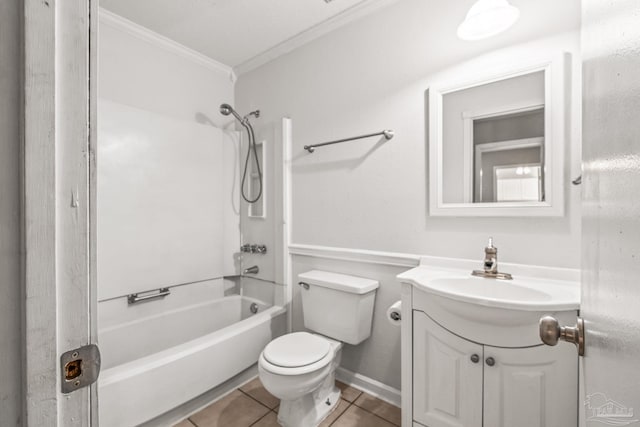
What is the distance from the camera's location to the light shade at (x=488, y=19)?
1231 millimetres

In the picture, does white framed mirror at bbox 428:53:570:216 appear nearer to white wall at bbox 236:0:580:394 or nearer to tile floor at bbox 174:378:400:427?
white wall at bbox 236:0:580:394

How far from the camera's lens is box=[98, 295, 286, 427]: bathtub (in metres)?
1.28

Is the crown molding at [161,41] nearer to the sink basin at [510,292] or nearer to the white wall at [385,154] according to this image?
the white wall at [385,154]

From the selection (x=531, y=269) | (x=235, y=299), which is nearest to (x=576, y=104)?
(x=531, y=269)

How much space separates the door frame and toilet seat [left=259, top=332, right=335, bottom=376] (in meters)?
1.02

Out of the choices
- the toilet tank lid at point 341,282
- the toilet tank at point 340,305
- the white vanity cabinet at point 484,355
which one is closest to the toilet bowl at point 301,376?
the toilet tank at point 340,305

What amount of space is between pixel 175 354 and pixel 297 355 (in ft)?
2.19

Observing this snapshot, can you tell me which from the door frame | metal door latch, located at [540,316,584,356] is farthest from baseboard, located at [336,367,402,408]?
the door frame

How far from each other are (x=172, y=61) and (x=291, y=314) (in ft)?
7.40

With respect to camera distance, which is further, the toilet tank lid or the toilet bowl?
the toilet tank lid

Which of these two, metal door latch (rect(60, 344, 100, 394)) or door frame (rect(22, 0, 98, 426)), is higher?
door frame (rect(22, 0, 98, 426))

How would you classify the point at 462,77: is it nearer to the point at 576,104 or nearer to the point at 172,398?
the point at 576,104

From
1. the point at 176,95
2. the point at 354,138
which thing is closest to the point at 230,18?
the point at 176,95

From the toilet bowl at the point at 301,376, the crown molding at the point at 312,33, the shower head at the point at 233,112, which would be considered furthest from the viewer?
the shower head at the point at 233,112
